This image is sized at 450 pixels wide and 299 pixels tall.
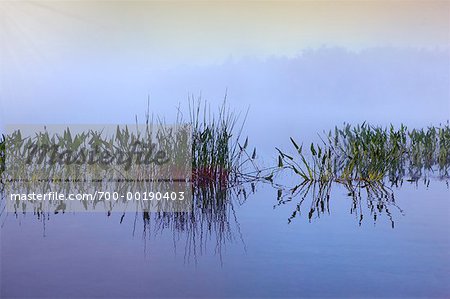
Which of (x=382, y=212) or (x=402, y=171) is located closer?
(x=382, y=212)

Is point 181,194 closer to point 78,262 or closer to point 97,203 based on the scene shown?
point 97,203

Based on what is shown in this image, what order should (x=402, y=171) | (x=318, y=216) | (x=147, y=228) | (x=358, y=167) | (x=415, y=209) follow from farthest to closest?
(x=402, y=171)
(x=358, y=167)
(x=415, y=209)
(x=318, y=216)
(x=147, y=228)

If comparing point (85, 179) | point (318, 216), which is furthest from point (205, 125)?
point (318, 216)

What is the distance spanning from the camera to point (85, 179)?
5324 mm

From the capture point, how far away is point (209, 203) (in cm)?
451

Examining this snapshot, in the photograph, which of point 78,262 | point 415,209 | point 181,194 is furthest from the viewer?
point 181,194

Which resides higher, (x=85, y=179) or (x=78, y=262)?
(x=85, y=179)

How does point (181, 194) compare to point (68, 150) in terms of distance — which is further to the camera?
point (68, 150)

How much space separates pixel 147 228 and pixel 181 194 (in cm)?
104

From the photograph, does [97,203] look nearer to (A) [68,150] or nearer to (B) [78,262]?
(A) [68,150]

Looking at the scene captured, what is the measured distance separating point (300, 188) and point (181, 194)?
1.06 m

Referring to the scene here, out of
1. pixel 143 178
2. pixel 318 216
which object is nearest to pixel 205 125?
pixel 143 178

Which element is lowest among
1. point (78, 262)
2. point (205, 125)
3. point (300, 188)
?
point (78, 262)

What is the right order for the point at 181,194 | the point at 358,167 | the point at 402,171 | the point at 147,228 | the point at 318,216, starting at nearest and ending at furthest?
the point at 147,228 → the point at 318,216 → the point at 181,194 → the point at 358,167 → the point at 402,171
